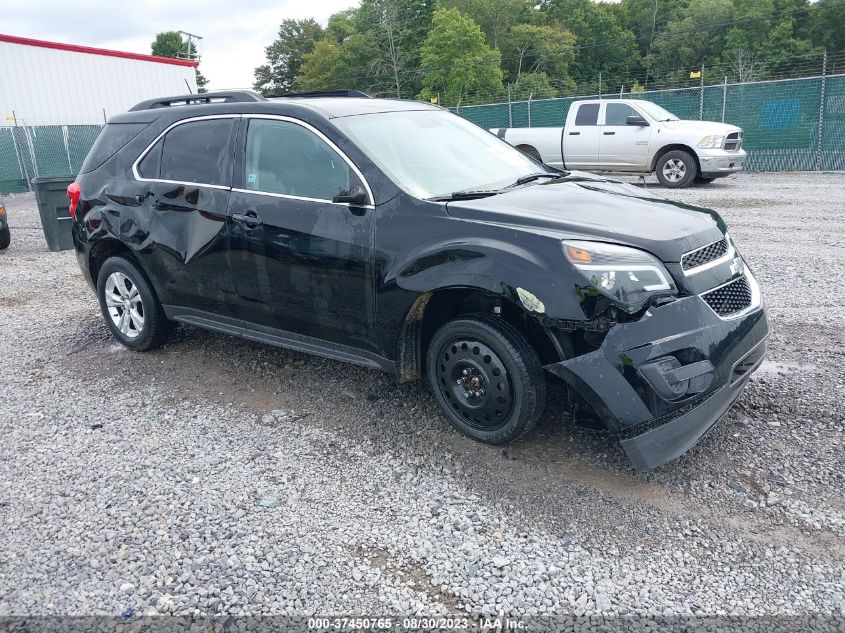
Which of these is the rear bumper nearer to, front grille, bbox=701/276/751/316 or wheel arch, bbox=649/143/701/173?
wheel arch, bbox=649/143/701/173

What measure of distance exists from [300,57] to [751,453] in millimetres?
95660

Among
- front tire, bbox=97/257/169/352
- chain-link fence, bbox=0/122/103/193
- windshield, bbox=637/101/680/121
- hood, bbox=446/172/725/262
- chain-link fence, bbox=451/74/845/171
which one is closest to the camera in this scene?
hood, bbox=446/172/725/262

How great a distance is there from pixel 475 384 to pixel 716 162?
11898 millimetres

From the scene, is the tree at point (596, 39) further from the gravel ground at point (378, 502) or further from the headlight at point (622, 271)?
the headlight at point (622, 271)

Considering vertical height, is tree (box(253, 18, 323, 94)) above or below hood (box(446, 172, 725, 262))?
above

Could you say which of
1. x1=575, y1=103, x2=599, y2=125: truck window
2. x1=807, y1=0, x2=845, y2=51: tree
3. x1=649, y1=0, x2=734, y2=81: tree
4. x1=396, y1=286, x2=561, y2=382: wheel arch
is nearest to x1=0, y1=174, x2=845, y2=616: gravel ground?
x1=396, y1=286, x2=561, y2=382: wheel arch

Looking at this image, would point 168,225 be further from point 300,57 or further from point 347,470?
point 300,57

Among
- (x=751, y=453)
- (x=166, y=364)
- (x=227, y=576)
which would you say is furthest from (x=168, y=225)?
(x=751, y=453)

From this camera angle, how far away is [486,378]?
3639 mm

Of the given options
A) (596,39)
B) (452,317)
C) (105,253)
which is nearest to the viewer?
(452,317)

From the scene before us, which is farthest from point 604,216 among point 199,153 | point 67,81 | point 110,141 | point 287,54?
point 287,54

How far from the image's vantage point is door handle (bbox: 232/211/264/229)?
173 inches

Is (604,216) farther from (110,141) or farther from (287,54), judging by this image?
(287,54)

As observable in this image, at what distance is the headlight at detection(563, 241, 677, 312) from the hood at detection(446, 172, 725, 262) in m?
0.06
